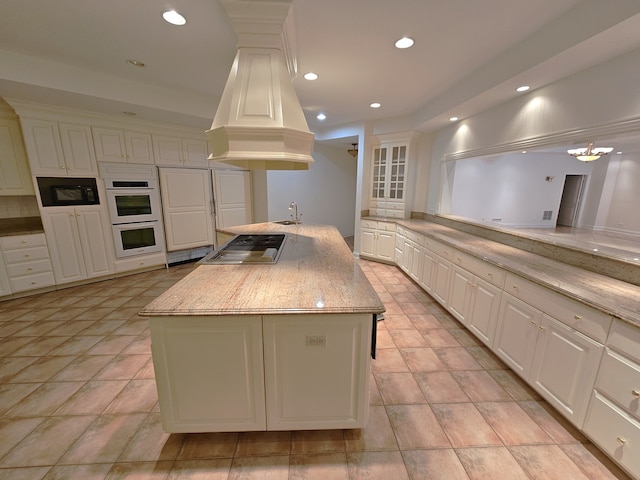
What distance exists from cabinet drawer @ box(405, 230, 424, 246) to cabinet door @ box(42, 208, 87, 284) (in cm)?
467

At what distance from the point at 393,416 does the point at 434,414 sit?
270 mm

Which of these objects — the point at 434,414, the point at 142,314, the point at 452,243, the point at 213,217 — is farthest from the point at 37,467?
the point at 213,217

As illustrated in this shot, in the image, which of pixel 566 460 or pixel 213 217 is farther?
pixel 213 217

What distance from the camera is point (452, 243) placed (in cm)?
268

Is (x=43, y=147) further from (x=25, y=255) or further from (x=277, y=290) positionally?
(x=277, y=290)

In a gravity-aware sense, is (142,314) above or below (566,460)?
above

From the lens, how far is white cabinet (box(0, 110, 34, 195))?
9.71 ft

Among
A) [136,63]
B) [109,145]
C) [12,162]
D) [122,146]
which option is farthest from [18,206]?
[136,63]

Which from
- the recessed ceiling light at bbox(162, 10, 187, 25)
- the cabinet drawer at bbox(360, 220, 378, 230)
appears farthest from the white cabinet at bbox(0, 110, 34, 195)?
the cabinet drawer at bbox(360, 220, 378, 230)

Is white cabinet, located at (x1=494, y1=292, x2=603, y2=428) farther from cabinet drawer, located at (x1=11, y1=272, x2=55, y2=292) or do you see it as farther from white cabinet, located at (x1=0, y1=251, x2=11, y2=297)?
white cabinet, located at (x1=0, y1=251, x2=11, y2=297)

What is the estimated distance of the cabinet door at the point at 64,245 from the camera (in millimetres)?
3186

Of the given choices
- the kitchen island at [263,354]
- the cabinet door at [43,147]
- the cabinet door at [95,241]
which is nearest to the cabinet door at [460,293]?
the kitchen island at [263,354]

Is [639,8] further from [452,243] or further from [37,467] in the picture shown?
[37,467]

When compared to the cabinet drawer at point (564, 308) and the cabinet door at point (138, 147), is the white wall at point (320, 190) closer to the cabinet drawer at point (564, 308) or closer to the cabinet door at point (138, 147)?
the cabinet door at point (138, 147)
